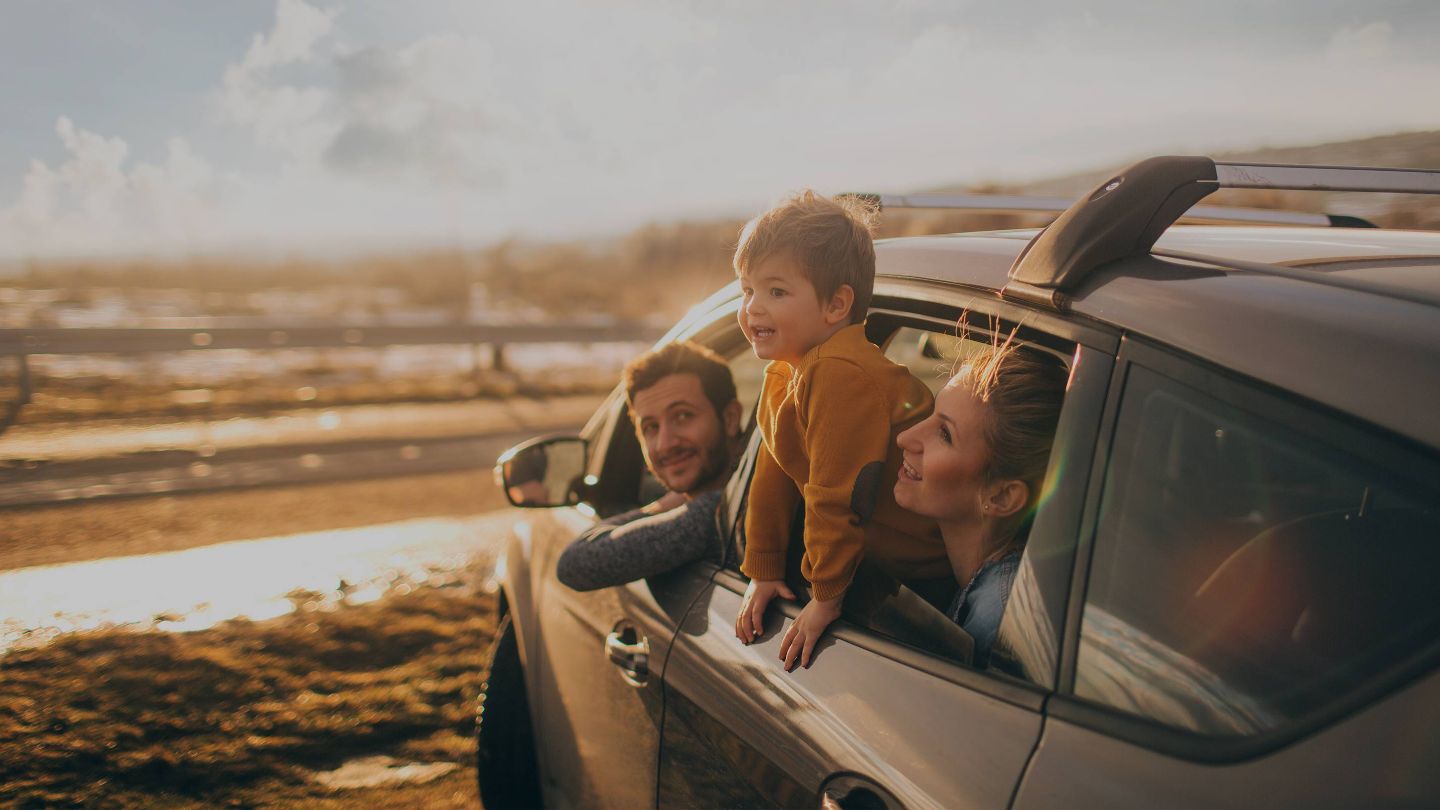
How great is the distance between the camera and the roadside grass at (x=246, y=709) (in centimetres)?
378

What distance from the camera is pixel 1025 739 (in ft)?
4.56

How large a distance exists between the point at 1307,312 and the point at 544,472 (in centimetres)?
241

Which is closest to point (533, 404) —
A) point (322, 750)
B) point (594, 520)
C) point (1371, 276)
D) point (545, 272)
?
point (322, 750)

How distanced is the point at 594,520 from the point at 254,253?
212 ft

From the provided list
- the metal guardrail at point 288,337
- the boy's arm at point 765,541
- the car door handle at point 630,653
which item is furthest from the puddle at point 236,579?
the metal guardrail at point 288,337

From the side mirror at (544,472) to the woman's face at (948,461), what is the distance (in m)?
1.55

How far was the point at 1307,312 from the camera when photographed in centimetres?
128

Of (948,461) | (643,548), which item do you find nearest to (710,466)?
(643,548)

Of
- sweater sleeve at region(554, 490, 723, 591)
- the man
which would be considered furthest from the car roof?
the man

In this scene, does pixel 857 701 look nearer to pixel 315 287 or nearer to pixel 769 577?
pixel 769 577

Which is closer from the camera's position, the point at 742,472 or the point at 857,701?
the point at 857,701

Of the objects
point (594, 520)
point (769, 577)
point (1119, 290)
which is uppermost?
point (1119, 290)

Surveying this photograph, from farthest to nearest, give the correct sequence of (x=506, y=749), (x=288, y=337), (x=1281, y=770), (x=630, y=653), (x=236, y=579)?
(x=288, y=337) → (x=236, y=579) → (x=506, y=749) → (x=630, y=653) → (x=1281, y=770)

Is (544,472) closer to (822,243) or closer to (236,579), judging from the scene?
(822,243)
